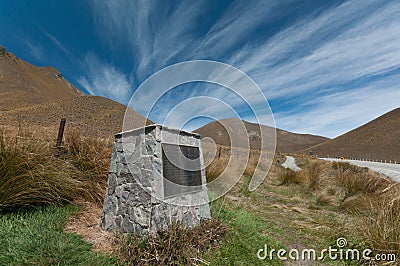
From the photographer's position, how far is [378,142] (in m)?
53.8

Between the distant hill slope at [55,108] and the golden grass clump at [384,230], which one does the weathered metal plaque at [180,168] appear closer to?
the golden grass clump at [384,230]

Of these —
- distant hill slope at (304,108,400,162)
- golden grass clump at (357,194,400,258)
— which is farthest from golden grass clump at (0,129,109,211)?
distant hill slope at (304,108,400,162)

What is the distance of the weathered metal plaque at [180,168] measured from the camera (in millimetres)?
3270

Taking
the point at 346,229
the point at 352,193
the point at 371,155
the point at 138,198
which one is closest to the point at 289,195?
the point at 352,193

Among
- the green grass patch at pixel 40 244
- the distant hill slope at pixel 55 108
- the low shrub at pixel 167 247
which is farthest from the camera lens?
the distant hill slope at pixel 55 108

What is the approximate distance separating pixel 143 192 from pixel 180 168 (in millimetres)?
757

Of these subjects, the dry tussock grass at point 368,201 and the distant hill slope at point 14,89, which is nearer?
the dry tussock grass at point 368,201

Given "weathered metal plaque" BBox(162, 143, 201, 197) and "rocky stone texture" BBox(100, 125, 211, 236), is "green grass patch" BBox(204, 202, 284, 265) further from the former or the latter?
"weathered metal plaque" BBox(162, 143, 201, 197)

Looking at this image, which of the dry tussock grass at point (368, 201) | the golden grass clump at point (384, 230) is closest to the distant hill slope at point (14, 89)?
the dry tussock grass at point (368, 201)

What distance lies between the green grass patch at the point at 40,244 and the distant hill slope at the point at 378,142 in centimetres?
5320

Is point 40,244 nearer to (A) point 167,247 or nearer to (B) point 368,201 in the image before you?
(A) point 167,247

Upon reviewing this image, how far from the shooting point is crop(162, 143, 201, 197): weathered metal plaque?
3270 mm

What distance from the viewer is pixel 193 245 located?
293cm

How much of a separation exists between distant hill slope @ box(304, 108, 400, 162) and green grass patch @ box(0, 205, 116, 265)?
5320cm
